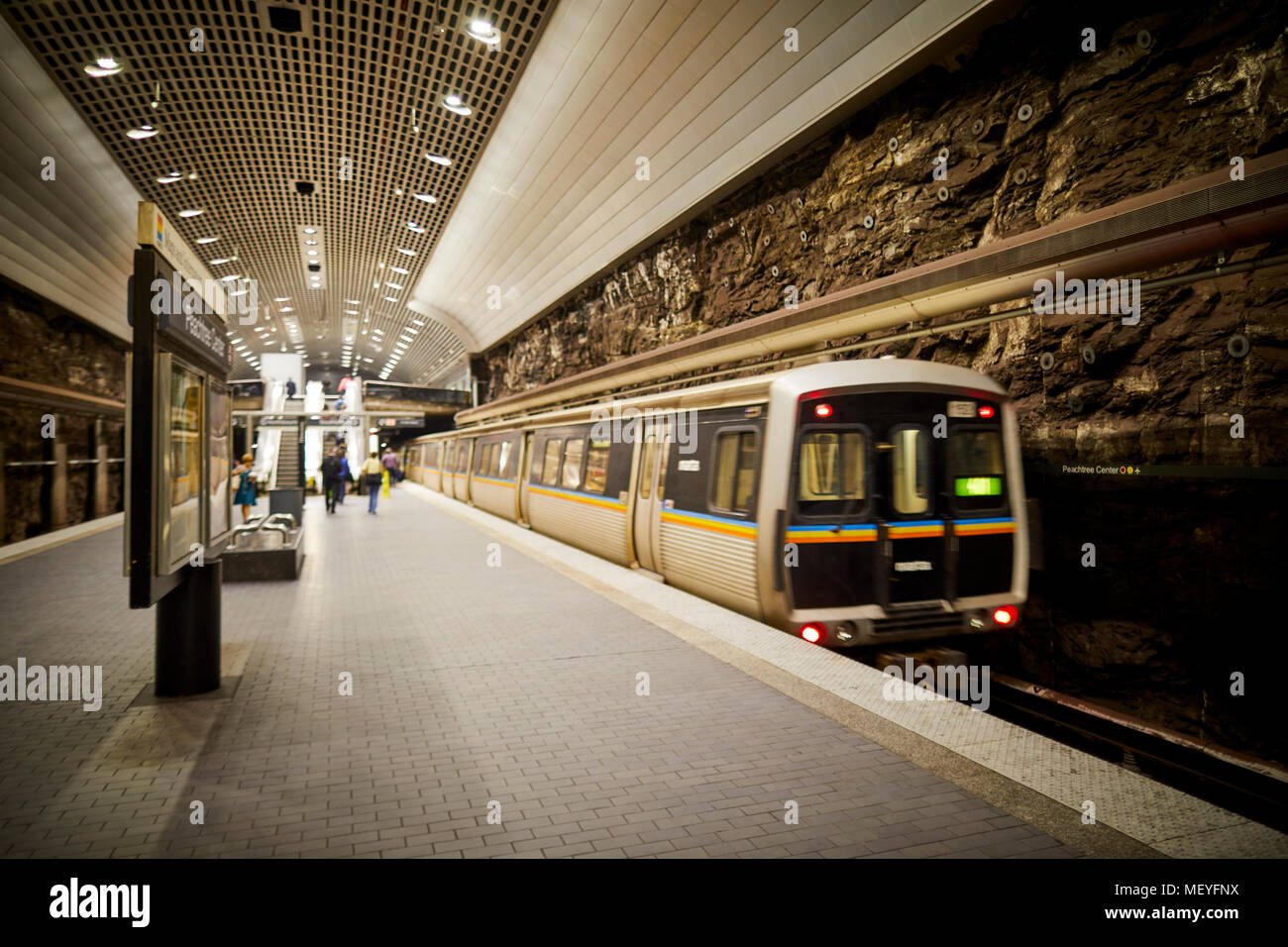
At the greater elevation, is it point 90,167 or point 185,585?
point 90,167

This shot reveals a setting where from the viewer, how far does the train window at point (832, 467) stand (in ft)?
19.0

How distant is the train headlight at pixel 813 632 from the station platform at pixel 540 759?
7.5 inches

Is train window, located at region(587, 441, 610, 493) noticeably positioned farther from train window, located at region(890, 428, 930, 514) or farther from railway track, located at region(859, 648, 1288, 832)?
railway track, located at region(859, 648, 1288, 832)

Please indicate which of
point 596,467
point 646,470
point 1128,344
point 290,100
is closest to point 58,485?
point 290,100

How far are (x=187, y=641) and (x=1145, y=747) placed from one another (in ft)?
21.6

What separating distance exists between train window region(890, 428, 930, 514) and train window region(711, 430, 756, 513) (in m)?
1.19

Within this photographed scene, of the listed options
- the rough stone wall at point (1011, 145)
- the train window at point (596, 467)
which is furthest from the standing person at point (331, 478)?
the rough stone wall at point (1011, 145)

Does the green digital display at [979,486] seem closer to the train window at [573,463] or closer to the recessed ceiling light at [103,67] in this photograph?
the train window at [573,463]

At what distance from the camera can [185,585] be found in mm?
4820

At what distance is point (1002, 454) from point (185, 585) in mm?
6415

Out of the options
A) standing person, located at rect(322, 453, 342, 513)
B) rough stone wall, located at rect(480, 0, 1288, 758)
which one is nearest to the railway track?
rough stone wall, located at rect(480, 0, 1288, 758)

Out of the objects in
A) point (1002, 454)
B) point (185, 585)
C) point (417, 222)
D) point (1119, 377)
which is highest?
point (417, 222)
